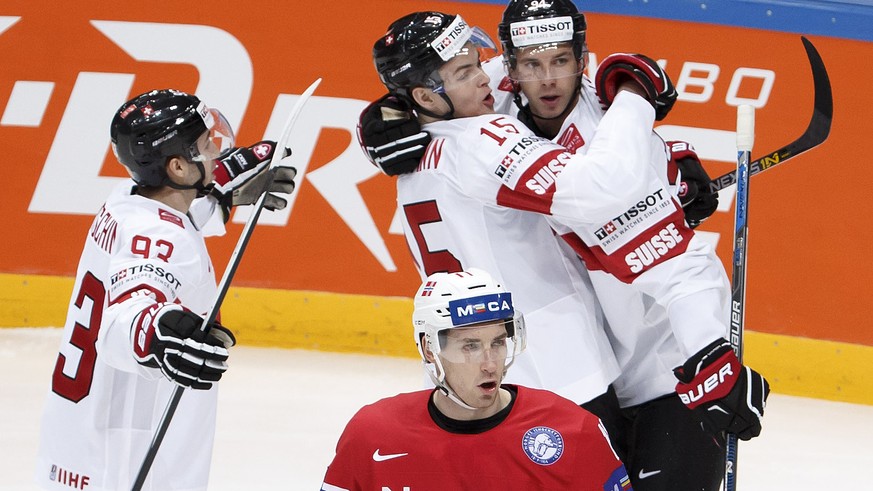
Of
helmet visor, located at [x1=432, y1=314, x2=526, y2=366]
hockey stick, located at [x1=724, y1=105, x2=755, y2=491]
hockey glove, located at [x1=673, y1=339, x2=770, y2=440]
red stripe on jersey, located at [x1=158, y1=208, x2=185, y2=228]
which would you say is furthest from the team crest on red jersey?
red stripe on jersey, located at [x1=158, y1=208, x2=185, y2=228]

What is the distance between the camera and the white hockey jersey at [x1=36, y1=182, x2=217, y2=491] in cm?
310

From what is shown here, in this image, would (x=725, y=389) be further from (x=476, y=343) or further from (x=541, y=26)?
(x=541, y=26)

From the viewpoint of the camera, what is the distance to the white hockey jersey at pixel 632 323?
3031mm

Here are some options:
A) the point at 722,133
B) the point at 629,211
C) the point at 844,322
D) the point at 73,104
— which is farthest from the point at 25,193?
the point at 629,211

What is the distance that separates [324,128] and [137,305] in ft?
9.61

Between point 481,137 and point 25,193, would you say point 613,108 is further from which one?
point 25,193

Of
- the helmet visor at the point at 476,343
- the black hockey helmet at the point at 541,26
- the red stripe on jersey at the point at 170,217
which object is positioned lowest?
the red stripe on jersey at the point at 170,217

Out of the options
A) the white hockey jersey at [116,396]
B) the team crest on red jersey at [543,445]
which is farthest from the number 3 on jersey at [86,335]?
the team crest on red jersey at [543,445]

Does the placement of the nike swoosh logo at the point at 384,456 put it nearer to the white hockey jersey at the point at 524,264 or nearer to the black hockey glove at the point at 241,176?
the white hockey jersey at the point at 524,264

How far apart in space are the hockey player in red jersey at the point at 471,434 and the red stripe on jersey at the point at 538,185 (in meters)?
0.35

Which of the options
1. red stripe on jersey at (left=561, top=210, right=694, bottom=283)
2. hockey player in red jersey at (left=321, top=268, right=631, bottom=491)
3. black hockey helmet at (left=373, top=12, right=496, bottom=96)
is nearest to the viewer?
hockey player in red jersey at (left=321, top=268, right=631, bottom=491)

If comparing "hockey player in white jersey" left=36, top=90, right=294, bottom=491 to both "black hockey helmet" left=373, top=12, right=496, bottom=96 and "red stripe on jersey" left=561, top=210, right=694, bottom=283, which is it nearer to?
"black hockey helmet" left=373, top=12, right=496, bottom=96

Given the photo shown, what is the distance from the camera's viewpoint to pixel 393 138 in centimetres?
304

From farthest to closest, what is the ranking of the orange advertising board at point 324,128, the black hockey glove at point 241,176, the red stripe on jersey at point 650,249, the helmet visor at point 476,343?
the orange advertising board at point 324,128 → the black hockey glove at point 241,176 → the red stripe on jersey at point 650,249 → the helmet visor at point 476,343
